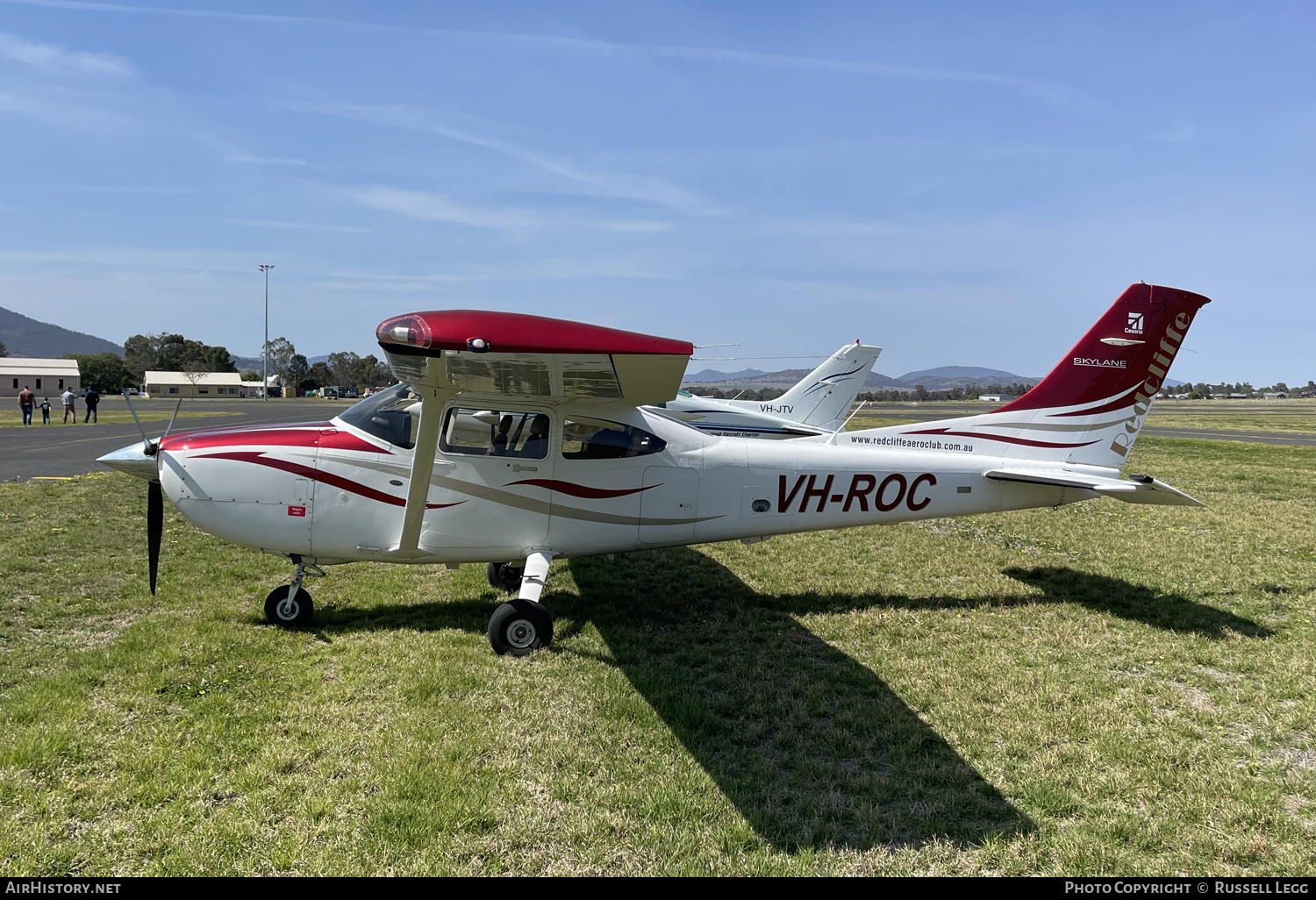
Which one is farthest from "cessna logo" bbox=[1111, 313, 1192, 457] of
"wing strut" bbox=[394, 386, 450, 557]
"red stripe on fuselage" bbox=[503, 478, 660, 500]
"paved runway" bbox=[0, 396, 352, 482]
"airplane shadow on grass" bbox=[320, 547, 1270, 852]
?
"paved runway" bbox=[0, 396, 352, 482]

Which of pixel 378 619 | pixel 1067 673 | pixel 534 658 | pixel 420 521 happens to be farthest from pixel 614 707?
pixel 1067 673

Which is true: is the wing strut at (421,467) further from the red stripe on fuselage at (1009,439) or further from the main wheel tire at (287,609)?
the red stripe on fuselage at (1009,439)

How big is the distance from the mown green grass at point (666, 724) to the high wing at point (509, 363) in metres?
1.73

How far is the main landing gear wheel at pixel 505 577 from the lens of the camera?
7.40m

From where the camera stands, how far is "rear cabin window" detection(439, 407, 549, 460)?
6.06 meters

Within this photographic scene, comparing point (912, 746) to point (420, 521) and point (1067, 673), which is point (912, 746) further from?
point (420, 521)

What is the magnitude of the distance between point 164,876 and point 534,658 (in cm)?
278

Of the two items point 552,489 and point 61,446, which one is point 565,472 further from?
point 61,446

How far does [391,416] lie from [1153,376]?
7519mm

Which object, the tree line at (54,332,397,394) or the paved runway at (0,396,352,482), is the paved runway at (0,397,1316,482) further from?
the tree line at (54,332,397,394)

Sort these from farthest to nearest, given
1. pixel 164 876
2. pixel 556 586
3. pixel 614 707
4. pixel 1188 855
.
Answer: pixel 556 586 → pixel 614 707 → pixel 1188 855 → pixel 164 876

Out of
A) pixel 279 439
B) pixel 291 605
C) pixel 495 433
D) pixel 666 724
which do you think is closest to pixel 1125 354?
pixel 666 724

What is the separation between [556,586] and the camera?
25.1 ft

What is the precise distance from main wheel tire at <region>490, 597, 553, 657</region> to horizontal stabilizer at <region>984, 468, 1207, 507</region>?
4520mm
